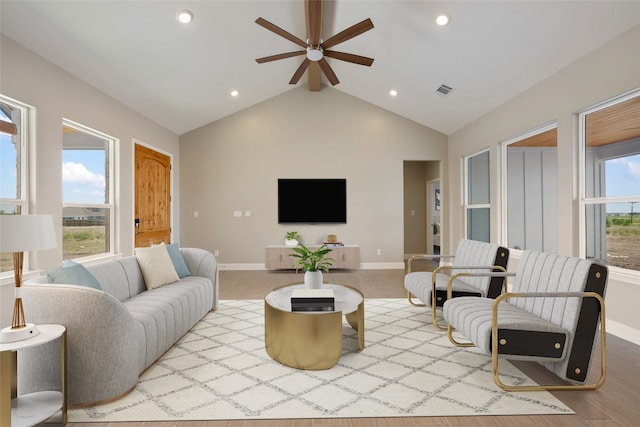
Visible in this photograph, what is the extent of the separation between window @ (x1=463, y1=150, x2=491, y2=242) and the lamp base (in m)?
5.86

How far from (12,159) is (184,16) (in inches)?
87.5

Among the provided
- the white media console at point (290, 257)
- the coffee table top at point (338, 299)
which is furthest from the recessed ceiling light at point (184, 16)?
the white media console at point (290, 257)

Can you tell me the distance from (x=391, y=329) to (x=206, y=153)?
537cm

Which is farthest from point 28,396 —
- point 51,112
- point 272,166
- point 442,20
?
point 272,166

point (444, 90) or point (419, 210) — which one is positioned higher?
point (444, 90)

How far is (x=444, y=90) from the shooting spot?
5.56 m

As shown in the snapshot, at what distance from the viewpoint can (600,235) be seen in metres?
3.68

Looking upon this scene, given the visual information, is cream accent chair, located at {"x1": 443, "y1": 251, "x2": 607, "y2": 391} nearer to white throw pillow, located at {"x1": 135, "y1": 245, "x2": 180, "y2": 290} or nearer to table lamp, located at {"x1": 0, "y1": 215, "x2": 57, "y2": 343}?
table lamp, located at {"x1": 0, "y1": 215, "x2": 57, "y2": 343}

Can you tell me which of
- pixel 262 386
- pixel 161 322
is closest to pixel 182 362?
pixel 161 322

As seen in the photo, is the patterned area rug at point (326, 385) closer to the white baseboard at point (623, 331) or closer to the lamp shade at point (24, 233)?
the lamp shade at point (24, 233)

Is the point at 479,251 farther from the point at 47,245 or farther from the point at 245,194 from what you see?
the point at 245,194

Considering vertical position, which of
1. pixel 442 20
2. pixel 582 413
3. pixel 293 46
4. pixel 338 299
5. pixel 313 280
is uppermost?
pixel 293 46

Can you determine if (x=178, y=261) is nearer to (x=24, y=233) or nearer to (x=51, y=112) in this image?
(x=51, y=112)

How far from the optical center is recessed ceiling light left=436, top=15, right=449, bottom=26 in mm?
3911
